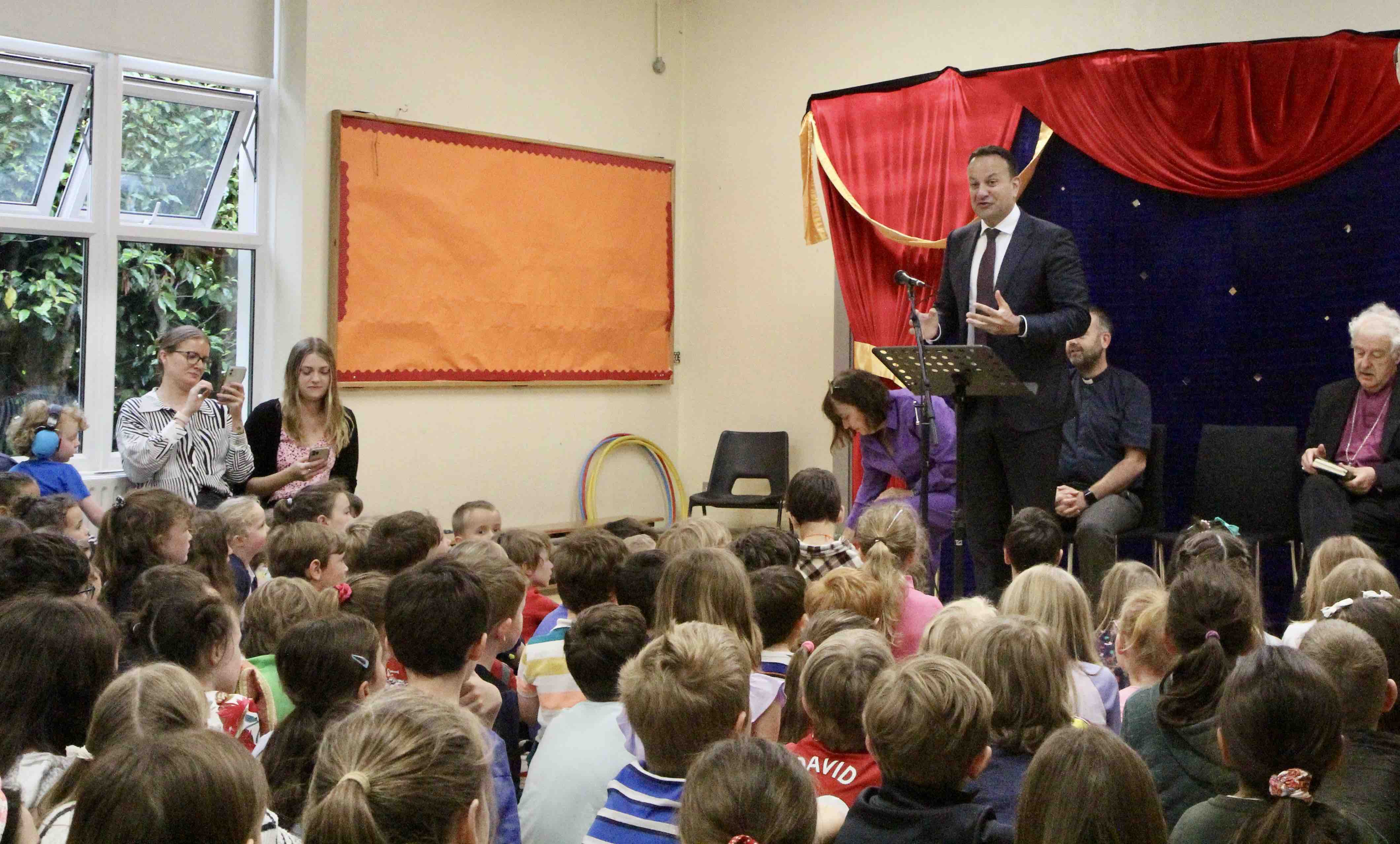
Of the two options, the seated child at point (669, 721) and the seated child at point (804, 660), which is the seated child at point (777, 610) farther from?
the seated child at point (669, 721)

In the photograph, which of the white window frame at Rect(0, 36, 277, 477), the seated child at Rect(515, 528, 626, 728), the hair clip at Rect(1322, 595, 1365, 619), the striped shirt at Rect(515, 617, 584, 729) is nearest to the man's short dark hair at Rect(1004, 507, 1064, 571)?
the hair clip at Rect(1322, 595, 1365, 619)

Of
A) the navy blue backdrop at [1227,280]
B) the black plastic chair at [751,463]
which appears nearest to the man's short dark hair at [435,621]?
the navy blue backdrop at [1227,280]

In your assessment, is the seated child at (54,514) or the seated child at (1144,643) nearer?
the seated child at (1144,643)

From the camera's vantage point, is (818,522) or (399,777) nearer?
(399,777)

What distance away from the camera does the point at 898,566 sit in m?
3.54

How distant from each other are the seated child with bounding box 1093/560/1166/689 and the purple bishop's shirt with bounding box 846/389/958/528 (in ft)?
5.50

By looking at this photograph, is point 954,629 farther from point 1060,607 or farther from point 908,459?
point 908,459

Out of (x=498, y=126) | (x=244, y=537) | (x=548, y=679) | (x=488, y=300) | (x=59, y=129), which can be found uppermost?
(x=498, y=126)

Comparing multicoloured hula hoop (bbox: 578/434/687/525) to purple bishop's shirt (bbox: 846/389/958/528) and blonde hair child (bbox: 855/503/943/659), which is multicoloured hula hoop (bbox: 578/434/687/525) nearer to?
purple bishop's shirt (bbox: 846/389/958/528)

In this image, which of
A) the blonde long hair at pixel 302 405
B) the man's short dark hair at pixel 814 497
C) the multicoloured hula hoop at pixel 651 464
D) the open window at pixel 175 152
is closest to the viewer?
the man's short dark hair at pixel 814 497

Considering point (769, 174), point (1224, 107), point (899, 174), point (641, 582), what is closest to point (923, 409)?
point (641, 582)

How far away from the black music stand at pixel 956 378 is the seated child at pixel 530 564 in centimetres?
133

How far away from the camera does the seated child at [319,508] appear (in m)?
4.10

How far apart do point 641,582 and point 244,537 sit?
1.36 meters
